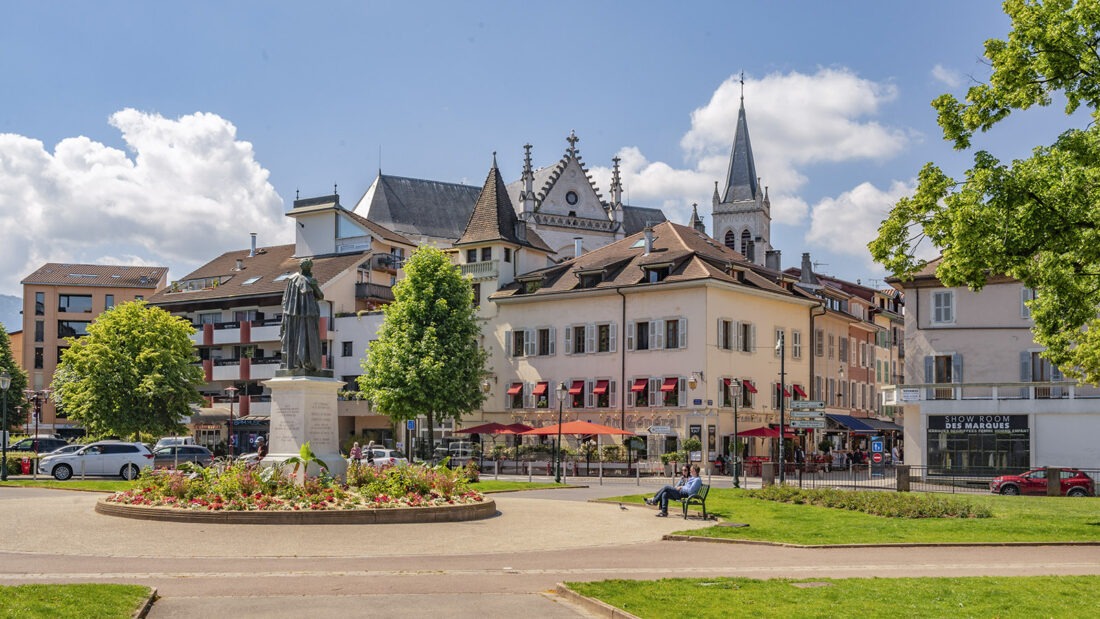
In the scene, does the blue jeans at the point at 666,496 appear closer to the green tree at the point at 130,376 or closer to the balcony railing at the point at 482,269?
the green tree at the point at 130,376

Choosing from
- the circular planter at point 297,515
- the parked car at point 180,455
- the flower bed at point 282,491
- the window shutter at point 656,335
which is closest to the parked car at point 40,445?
the parked car at point 180,455

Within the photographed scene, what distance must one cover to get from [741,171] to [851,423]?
61.2 meters

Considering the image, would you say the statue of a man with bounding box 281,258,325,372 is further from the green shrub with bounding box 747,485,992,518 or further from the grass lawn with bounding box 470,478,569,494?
the green shrub with bounding box 747,485,992,518

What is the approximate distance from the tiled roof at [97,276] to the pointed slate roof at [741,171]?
195 feet

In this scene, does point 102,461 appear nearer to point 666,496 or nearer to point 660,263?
point 666,496

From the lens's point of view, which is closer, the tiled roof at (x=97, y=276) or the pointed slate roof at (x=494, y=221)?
the pointed slate roof at (x=494, y=221)

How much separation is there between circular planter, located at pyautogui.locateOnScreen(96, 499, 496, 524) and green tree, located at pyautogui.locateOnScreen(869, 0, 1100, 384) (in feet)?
36.1

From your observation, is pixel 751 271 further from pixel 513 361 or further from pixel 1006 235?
pixel 1006 235

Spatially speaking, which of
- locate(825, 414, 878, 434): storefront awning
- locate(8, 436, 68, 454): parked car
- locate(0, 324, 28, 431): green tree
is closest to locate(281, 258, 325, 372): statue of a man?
locate(8, 436, 68, 454): parked car

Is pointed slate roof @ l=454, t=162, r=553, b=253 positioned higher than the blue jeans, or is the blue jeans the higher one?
pointed slate roof @ l=454, t=162, r=553, b=253

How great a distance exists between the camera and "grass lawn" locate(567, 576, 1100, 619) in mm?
13781

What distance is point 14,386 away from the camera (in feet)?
308

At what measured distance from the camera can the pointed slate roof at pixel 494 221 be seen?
71875 mm

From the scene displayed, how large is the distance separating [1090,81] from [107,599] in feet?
63.7
